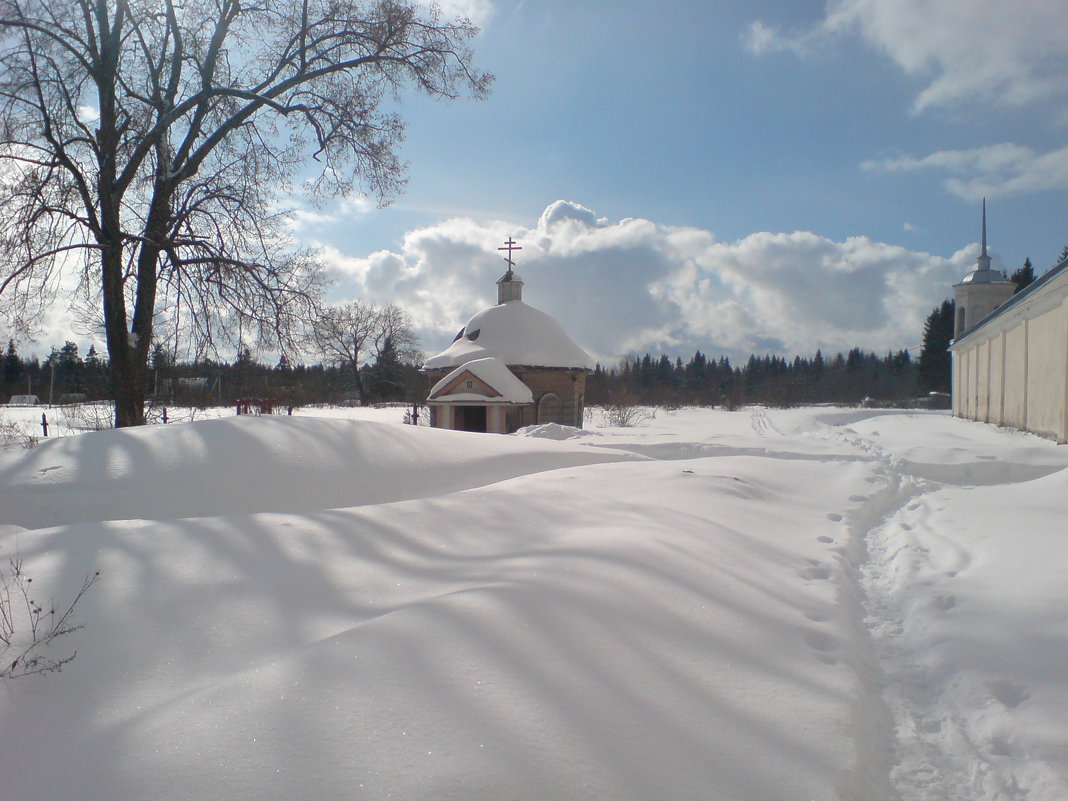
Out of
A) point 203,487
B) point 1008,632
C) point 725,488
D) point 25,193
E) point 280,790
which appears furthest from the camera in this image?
point 25,193

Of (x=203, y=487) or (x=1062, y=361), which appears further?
(x=1062, y=361)

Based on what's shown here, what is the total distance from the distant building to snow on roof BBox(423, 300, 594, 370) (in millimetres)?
13138

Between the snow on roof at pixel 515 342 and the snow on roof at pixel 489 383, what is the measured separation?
2118 millimetres

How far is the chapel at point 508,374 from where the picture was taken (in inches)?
787

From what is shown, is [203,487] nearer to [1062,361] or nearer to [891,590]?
[891,590]

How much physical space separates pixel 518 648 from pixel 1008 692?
2.49 metres

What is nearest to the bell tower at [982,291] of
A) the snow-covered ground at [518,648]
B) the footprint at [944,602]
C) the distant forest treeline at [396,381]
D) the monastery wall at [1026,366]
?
the monastery wall at [1026,366]

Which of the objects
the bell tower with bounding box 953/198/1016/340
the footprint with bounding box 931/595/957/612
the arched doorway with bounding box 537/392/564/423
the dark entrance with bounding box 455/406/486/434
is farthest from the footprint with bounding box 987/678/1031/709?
the bell tower with bounding box 953/198/1016/340

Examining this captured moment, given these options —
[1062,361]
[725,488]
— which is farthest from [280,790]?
[1062,361]

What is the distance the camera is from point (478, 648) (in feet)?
9.93

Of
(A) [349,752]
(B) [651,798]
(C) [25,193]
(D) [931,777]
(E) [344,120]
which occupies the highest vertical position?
(E) [344,120]

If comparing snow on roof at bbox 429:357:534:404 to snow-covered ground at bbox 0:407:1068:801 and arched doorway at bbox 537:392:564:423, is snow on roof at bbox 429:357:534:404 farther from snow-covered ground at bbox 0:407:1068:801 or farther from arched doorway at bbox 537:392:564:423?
snow-covered ground at bbox 0:407:1068:801

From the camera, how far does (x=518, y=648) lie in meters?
3.08

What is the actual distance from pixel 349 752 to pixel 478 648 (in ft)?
2.73
